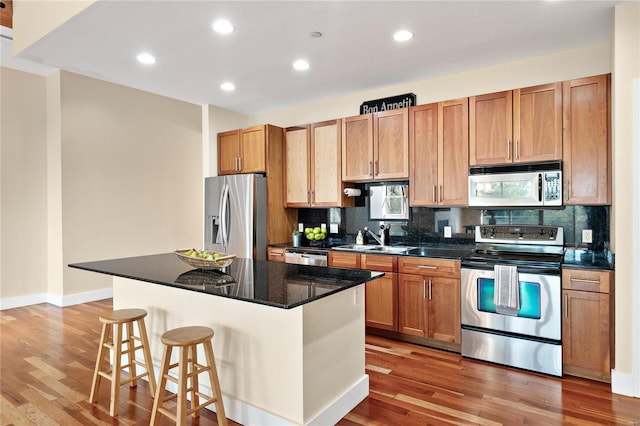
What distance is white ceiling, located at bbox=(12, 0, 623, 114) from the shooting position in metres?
2.73

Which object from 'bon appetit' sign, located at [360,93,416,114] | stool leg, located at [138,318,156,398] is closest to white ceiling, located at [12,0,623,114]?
'bon appetit' sign, located at [360,93,416,114]

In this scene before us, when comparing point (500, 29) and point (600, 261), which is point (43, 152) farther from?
point (600, 261)

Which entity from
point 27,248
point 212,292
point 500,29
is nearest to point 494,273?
point 500,29

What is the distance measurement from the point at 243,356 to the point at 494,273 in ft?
6.96

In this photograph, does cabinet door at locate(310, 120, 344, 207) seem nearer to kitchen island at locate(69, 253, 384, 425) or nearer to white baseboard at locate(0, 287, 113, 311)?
kitchen island at locate(69, 253, 384, 425)

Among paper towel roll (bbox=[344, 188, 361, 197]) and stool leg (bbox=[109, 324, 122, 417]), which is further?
paper towel roll (bbox=[344, 188, 361, 197])

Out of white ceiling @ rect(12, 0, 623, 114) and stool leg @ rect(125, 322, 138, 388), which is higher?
white ceiling @ rect(12, 0, 623, 114)

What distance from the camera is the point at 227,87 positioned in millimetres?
4492

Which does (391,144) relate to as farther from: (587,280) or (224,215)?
→ (224,215)

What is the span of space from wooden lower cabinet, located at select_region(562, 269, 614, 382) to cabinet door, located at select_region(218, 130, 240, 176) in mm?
3922

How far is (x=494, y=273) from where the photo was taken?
3.19 m

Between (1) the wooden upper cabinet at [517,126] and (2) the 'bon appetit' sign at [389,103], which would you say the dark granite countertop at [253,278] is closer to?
(1) the wooden upper cabinet at [517,126]

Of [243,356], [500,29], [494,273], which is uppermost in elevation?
[500,29]

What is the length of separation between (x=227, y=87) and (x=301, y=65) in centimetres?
114
